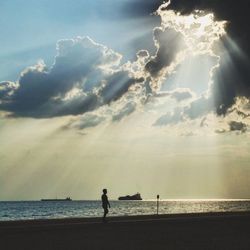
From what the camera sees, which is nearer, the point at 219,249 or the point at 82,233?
the point at 219,249

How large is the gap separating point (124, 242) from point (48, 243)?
3012 millimetres

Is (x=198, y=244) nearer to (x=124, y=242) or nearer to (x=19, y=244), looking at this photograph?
(x=124, y=242)

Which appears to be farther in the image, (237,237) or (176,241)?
(237,237)

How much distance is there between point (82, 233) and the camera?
86.6ft

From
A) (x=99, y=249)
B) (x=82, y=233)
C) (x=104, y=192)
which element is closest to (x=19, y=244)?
(x=99, y=249)

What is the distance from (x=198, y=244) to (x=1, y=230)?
11781mm

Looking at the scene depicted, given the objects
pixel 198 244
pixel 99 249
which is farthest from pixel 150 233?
pixel 99 249

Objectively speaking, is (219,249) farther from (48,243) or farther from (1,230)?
(1,230)

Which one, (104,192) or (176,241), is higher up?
(104,192)

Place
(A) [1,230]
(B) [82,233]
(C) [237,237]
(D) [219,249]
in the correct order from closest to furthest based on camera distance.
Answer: (D) [219,249] < (C) [237,237] < (B) [82,233] < (A) [1,230]

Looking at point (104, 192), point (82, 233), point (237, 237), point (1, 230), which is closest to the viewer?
point (237, 237)

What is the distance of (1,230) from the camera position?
28.3m

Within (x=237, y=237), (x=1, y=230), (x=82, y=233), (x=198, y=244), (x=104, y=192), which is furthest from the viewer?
Result: (x=104, y=192)

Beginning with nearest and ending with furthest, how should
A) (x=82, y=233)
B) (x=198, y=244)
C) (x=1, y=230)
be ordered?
(x=198, y=244) < (x=82, y=233) < (x=1, y=230)
